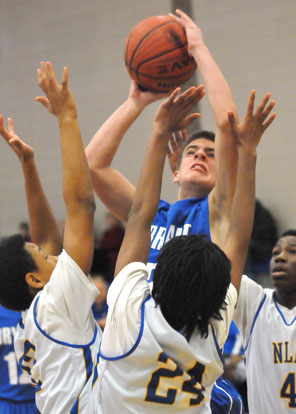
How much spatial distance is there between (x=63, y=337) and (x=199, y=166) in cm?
120

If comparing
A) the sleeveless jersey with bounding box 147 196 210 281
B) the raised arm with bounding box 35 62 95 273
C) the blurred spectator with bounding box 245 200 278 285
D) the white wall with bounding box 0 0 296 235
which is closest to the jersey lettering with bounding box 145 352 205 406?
the raised arm with bounding box 35 62 95 273

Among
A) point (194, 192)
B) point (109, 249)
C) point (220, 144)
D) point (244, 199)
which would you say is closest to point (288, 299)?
point (194, 192)

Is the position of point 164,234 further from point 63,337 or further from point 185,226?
point 63,337

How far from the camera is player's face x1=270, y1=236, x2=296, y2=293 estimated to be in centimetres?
378

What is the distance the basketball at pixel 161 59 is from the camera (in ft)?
10.9

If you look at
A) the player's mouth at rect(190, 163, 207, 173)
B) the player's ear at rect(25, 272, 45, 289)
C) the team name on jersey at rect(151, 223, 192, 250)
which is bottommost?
the player's ear at rect(25, 272, 45, 289)

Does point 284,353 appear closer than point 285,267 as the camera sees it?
Yes

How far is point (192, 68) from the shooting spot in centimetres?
339

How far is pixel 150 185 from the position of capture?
2555 mm

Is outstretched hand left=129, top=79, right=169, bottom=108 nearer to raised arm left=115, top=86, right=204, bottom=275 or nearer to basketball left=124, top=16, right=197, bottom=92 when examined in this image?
basketball left=124, top=16, right=197, bottom=92

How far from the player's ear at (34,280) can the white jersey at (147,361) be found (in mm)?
621

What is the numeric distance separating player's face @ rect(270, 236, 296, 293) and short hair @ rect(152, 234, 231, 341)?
5.36 feet

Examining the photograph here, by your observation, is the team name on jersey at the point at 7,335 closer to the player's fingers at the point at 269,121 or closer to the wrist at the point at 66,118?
the wrist at the point at 66,118

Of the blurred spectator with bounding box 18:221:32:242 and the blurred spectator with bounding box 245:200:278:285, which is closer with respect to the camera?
the blurred spectator with bounding box 245:200:278:285
